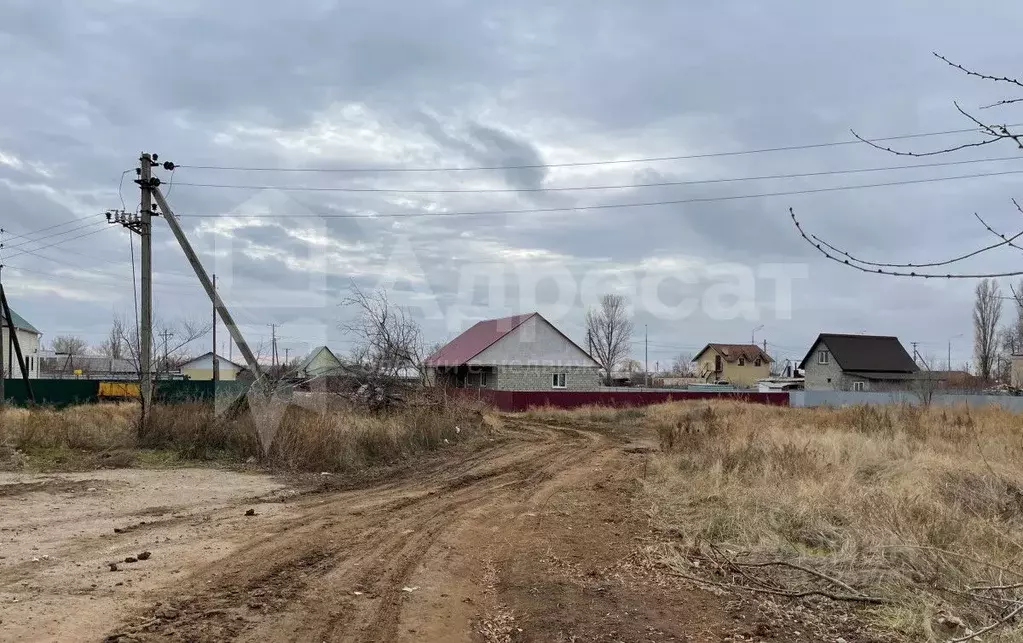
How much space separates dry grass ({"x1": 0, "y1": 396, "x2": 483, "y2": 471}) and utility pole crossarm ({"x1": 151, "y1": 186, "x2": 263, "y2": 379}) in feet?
7.18

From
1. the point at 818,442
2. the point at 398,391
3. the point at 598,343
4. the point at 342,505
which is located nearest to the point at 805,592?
the point at 342,505

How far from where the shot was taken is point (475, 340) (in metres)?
48.6

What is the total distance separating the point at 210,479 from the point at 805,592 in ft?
33.8

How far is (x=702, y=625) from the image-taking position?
197 inches

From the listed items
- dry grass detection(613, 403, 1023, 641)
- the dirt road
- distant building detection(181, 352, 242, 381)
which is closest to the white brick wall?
dry grass detection(613, 403, 1023, 641)

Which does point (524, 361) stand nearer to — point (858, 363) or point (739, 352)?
point (858, 363)


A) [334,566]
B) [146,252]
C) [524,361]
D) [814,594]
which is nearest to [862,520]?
[814,594]

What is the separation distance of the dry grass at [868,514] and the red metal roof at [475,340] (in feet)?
97.9

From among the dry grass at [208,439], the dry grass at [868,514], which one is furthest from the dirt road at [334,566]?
the dry grass at [208,439]

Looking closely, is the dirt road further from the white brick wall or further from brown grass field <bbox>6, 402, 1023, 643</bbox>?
the white brick wall

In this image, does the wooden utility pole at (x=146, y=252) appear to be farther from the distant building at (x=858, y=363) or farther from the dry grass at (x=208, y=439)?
the distant building at (x=858, y=363)

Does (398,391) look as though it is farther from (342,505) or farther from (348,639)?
(348,639)

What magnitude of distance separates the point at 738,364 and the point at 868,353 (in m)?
22.3

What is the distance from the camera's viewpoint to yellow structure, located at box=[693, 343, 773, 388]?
79375 millimetres
